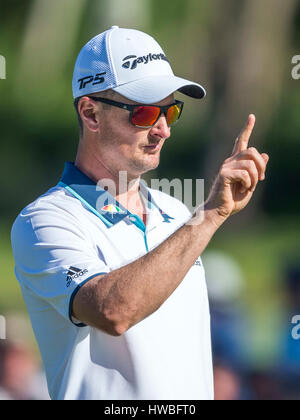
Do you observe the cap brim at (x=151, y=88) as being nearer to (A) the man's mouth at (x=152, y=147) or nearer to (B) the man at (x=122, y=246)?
(B) the man at (x=122, y=246)

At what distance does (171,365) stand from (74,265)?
50 centimetres

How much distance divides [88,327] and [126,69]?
38.8 inches

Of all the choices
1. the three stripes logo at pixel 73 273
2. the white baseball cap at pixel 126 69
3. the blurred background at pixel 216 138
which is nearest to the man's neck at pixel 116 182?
the white baseball cap at pixel 126 69

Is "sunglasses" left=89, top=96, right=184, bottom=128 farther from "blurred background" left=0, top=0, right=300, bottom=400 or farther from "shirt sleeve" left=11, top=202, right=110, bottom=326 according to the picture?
"blurred background" left=0, top=0, right=300, bottom=400

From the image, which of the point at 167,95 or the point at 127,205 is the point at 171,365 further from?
the point at 167,95

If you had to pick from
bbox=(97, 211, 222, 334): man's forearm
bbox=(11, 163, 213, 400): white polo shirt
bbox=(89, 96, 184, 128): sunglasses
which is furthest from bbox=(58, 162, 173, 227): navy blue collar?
bbox=(97, 211, 222, 334): man's forearm

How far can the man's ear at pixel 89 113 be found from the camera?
302 centimetres

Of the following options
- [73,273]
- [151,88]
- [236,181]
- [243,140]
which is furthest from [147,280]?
[151,88]

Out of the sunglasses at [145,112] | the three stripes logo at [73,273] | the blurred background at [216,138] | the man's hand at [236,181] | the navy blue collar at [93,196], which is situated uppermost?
the sunglasses at [145,112]

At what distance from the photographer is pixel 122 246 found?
109 inches

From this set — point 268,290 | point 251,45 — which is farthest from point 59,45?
point 268,290

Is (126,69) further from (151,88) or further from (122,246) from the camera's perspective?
(122,246)

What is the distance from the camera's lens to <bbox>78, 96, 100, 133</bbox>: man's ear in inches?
119

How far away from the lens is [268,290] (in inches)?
420
